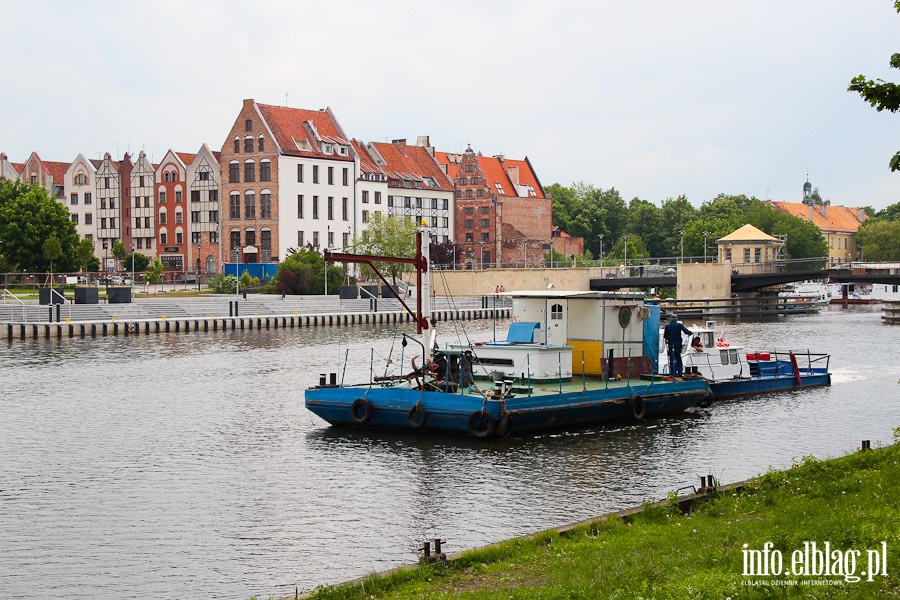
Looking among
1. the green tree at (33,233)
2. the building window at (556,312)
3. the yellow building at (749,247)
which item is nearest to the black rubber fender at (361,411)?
the building window at (556,312)

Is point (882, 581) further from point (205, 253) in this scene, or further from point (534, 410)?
point (205, 253)

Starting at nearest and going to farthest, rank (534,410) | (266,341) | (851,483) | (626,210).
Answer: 1. (851,483)
2. (534,410)
3. (266,341)
4. (626,210)

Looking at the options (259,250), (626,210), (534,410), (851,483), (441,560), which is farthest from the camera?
(626,210)

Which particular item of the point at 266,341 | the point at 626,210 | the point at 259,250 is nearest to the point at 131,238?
the point at 259,250

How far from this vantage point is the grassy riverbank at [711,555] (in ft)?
41.1

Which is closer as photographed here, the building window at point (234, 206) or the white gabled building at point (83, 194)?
the building window at point (234, 206)

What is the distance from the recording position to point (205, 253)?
123 m

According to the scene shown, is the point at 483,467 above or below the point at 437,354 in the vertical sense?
below

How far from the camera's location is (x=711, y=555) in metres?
14.3

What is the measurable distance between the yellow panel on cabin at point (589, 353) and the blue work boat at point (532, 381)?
3 centimetres

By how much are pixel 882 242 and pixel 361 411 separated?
164 m

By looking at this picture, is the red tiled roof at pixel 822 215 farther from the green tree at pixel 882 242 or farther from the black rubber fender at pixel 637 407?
the black rubber fender at pixel 637 407

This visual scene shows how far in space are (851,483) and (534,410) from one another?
13510mm

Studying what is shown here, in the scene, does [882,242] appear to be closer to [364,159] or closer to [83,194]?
[364,159]
